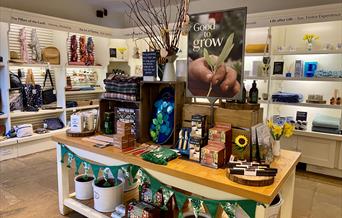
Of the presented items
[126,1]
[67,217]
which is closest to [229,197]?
[67,217]

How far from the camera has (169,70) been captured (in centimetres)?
200

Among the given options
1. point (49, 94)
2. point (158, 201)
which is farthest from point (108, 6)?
point (158, 201)

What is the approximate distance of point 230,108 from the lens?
5.75ft

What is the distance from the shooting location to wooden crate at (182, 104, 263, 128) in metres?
1.64

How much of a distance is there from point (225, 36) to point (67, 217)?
2202 mm

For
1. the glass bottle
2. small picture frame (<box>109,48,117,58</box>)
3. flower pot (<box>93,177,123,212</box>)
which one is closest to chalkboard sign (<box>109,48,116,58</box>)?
small picture frame (<box>109,48,117,58</box>)

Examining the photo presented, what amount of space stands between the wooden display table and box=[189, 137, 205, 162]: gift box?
0.05m

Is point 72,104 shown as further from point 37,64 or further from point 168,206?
point 168,206

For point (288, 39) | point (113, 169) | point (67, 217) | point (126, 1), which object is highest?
point (126, 1)

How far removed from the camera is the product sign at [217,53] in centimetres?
162

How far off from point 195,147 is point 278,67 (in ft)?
9.70

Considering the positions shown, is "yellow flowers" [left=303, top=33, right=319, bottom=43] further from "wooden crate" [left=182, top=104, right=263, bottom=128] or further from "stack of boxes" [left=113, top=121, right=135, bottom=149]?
"stack of boxes" [left=113, top=121, right=135, bottom=149]

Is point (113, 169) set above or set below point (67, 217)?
above

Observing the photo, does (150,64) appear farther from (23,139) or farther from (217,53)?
(23,139)
